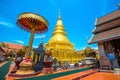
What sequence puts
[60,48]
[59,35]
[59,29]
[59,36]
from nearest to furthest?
A: [60,48], [59,36], [59,35], [59,29]

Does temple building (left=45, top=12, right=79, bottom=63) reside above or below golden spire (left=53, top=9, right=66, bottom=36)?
below

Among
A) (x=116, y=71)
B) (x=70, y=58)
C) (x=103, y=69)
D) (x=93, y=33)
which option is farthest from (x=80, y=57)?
(x=116, y=71)

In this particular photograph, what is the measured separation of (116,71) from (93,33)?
6.14 meters

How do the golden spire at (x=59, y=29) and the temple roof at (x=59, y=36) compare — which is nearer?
the temple roof at (x=59, y=36)

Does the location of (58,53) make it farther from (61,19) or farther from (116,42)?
(61,19)

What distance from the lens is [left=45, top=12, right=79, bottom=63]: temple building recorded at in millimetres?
22602

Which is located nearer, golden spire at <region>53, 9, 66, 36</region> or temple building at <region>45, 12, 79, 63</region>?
temple building at <region>45, 12, 79, 63</region>

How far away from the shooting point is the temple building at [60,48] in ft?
74.2

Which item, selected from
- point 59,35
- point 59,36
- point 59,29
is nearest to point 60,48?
point 59,36

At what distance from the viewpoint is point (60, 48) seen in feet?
83.2

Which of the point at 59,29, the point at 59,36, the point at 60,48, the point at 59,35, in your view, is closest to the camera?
the point at 60,48

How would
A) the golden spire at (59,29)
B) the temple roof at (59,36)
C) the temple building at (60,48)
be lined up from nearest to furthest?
the temple building at (60,48) < the temple roof at (59,36) < the golden spire at (59,29)

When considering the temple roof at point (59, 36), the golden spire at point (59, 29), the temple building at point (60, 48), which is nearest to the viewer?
the temple building at point (60, 48)

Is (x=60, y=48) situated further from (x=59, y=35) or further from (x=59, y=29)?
(x=59, y=29)
